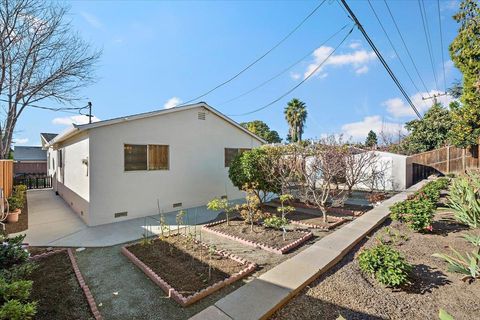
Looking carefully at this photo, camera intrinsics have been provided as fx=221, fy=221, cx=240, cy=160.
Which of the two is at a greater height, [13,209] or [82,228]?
[13,209]

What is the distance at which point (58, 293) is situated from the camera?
136 inches

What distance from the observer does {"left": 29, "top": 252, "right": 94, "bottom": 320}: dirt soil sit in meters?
2.98

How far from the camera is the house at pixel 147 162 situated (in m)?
7.20

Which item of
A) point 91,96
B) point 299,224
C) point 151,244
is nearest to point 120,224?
point 151,244

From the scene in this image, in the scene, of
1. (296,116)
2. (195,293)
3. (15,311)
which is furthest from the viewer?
(296,116)

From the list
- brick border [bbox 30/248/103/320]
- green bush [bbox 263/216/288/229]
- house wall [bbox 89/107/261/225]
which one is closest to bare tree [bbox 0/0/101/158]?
house wall [bbox 89/107/261/225]

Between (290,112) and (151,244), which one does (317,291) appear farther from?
(290,112)

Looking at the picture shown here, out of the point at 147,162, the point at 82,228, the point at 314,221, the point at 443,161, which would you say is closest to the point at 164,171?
the point at 147,162

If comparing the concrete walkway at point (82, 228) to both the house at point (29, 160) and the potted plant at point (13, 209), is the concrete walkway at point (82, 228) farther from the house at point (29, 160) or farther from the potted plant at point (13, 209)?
the house at point (29, 160)

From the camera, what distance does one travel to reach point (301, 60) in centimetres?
993

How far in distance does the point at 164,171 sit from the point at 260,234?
15.4 feet

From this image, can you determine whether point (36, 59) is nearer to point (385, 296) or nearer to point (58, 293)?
point (58, 293)

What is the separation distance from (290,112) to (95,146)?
28049 millimetres

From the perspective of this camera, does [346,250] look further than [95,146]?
No
